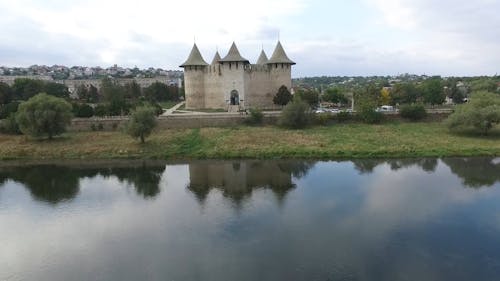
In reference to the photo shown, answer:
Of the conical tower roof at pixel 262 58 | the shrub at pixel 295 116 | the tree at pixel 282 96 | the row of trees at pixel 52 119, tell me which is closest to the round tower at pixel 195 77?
the conical tower roof at pixel 262 58

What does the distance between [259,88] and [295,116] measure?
25.6ft

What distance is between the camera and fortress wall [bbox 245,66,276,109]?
108 ft

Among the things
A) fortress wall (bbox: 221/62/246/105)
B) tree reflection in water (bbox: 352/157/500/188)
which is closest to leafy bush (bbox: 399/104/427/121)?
tree reflection in water (bbox: 352/157/500/188)

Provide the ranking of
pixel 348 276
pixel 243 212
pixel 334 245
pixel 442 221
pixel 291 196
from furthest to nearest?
1. pixel 291 196
2. pixel 243 212
3. pixel 442 221
4. pixel 334 245
5. pixel 348 276

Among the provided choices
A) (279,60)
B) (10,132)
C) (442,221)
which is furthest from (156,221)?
(279,60)

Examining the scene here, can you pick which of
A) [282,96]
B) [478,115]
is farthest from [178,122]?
[478,115]

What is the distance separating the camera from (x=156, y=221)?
496 inches

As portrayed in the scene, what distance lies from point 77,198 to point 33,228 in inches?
117

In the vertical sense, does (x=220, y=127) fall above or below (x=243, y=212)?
above

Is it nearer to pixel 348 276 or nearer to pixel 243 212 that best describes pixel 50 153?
pixel 243 212

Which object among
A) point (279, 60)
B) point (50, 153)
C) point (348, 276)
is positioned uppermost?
point (279, 60)

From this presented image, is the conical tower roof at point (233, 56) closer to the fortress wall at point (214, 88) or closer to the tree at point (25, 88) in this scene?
the fortress wall at point (214, 88)

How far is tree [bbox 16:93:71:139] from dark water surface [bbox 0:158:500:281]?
483 centimetres

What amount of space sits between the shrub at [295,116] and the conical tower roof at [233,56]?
668 centimetres
